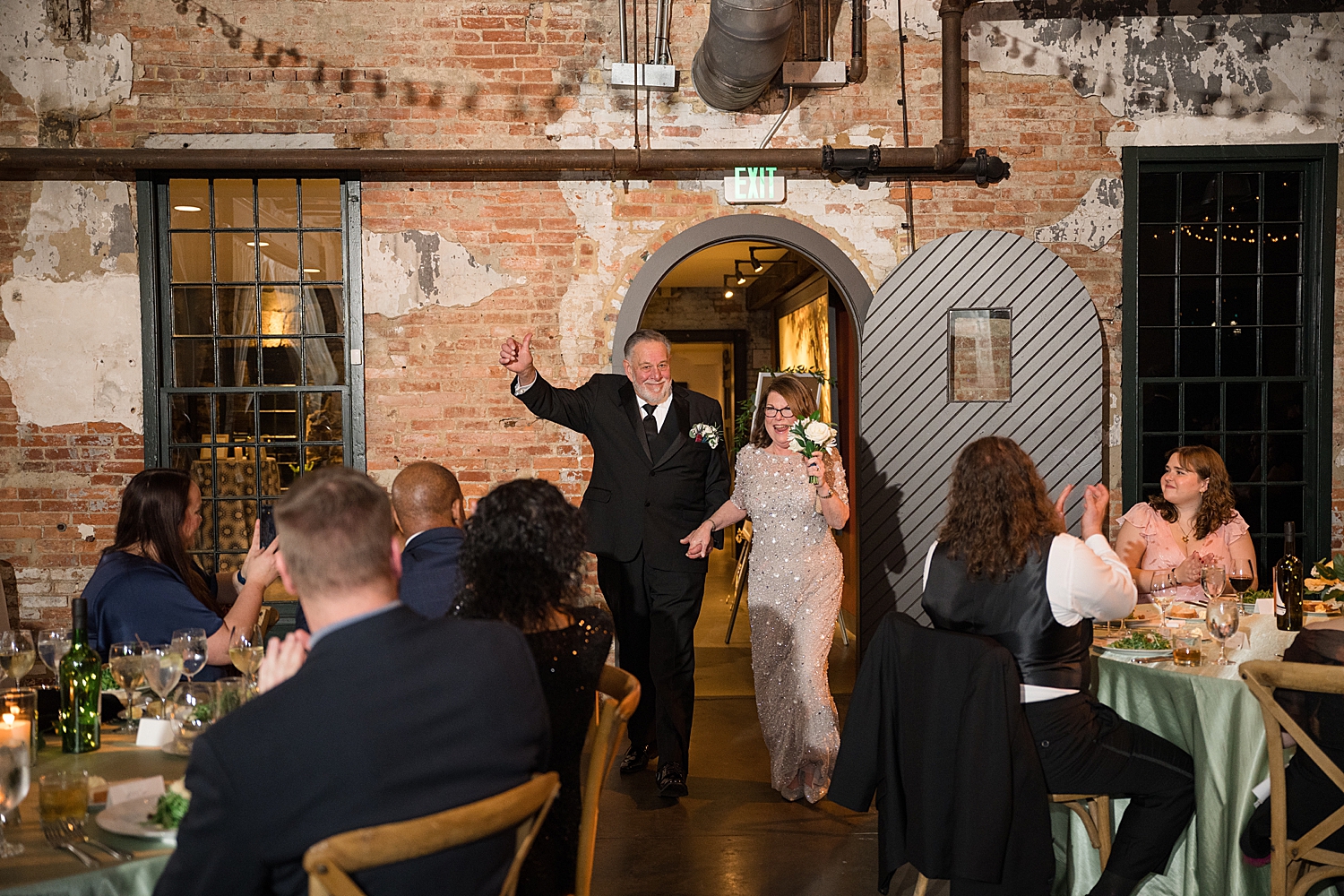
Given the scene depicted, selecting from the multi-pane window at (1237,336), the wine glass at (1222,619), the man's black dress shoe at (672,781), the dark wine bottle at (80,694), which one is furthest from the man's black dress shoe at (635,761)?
the multi-pane window at (1237,336)

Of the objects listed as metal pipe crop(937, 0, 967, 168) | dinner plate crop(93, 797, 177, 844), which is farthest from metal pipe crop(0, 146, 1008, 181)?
dinner plate crop(93, 797, 177, 844)

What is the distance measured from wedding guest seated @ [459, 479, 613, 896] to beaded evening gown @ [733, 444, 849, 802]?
1.97m

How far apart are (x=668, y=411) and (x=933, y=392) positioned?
189 centimetres

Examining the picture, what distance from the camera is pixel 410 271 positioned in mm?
5715

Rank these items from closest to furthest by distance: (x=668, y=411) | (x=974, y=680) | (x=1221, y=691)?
(x=974, y=680) < (x=1221, y=691) < (x=668, y=411)

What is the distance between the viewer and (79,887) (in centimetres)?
170

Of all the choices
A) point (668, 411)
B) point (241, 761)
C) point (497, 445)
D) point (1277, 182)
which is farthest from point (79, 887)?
point (1277, 182)

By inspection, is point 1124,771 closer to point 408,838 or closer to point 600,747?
point 600,747

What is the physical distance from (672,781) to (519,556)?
2.42m

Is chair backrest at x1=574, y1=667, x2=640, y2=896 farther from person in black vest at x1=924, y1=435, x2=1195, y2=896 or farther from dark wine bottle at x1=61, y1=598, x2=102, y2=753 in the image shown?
dark wine bottle at x1=61, y1=598, x2=102, y2=753

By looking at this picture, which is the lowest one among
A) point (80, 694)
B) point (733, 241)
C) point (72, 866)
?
point (72, 866)

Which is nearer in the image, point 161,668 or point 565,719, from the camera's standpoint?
point 565,719

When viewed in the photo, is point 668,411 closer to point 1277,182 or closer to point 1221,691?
point 1221,691

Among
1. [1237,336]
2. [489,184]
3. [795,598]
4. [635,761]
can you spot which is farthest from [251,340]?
A: [1237,336]
